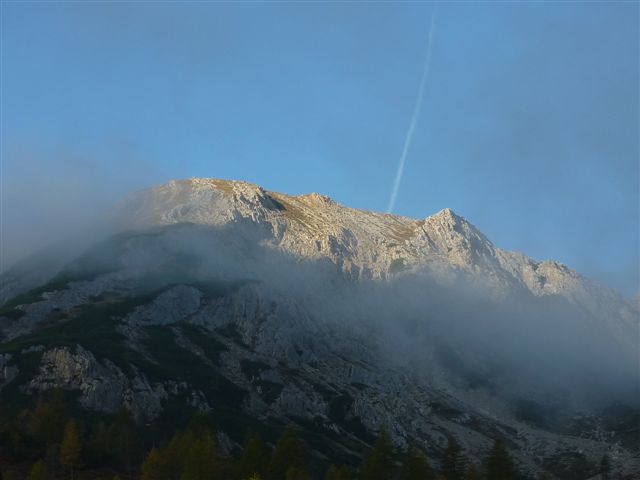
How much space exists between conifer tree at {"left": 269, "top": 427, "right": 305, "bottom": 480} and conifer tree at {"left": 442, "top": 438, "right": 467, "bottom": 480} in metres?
21.1

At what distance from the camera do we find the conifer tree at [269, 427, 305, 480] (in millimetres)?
109875

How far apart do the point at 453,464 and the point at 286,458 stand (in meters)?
24.9

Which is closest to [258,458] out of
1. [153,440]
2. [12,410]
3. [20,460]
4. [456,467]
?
[456,467]

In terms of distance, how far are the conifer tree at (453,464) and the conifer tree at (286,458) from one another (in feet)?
69.2

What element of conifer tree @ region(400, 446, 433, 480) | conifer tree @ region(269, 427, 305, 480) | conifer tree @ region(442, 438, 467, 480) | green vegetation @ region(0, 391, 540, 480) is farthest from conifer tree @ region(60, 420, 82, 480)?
conifer tree @ region(442, 438, 467, 480)

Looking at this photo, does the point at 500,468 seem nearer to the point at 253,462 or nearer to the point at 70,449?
the point at 253,462

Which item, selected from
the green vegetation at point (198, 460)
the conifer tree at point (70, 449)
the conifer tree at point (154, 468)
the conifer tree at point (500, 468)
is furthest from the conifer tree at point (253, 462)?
the conifer tree at point (500, 468)

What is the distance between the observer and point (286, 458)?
11069 cm

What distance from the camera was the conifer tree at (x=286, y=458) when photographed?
10988cm

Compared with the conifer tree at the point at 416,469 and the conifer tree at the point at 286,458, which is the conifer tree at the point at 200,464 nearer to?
the conifer tree at the point at 286,458

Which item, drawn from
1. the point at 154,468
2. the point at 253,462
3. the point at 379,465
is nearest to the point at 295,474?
the point at 253,462

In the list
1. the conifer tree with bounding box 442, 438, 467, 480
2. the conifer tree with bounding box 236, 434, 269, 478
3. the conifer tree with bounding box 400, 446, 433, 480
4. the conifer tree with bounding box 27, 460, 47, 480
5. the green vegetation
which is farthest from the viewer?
the conifer tree with bounding box 442, 438, 467, 480

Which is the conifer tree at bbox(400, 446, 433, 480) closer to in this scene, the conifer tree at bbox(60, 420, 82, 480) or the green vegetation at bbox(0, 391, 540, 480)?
the green vegetation at bbox(0, 391, 540, 480)

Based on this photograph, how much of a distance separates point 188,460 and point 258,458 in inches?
496
